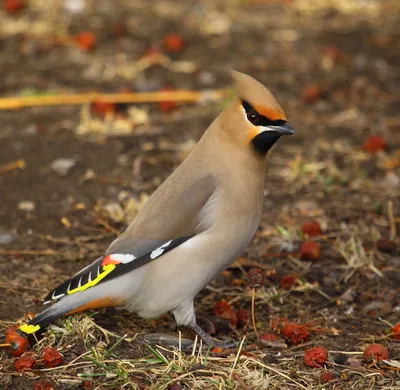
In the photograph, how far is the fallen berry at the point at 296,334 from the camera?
399cm

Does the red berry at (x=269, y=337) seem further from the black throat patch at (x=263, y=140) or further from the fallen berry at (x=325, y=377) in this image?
the black throat patch at (x=263, y=140)

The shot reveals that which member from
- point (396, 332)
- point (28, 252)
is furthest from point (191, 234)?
point (28, 252)

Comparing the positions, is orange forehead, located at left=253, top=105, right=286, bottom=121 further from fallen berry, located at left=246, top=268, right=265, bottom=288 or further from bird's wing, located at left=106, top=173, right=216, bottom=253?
fallen berry, located at left=246, top=268, right=265, bottom=288

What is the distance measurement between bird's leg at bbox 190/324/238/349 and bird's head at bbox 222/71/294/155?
82 centimetres

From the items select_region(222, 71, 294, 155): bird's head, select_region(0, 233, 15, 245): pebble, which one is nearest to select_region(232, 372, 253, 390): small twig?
select_region(222, 71, 294, 155): bird's head

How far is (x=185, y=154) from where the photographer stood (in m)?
5.94

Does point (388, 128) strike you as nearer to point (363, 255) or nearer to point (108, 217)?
point (363, 255)

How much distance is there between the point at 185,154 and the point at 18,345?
247 cm

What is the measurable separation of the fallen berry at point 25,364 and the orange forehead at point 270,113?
4.59 ft

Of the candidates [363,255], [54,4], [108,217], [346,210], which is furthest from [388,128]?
[54,4]

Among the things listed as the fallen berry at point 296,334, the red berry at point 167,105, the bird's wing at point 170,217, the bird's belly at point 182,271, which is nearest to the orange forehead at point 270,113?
the bird's wing at point 170,217

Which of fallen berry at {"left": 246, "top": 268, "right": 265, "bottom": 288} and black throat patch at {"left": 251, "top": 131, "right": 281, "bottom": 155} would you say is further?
black throat patch at {"left": 251, "top": 131, "right": 281, "bottom": 155}

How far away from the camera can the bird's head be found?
13.0 feet

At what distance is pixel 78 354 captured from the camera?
3740 mm
